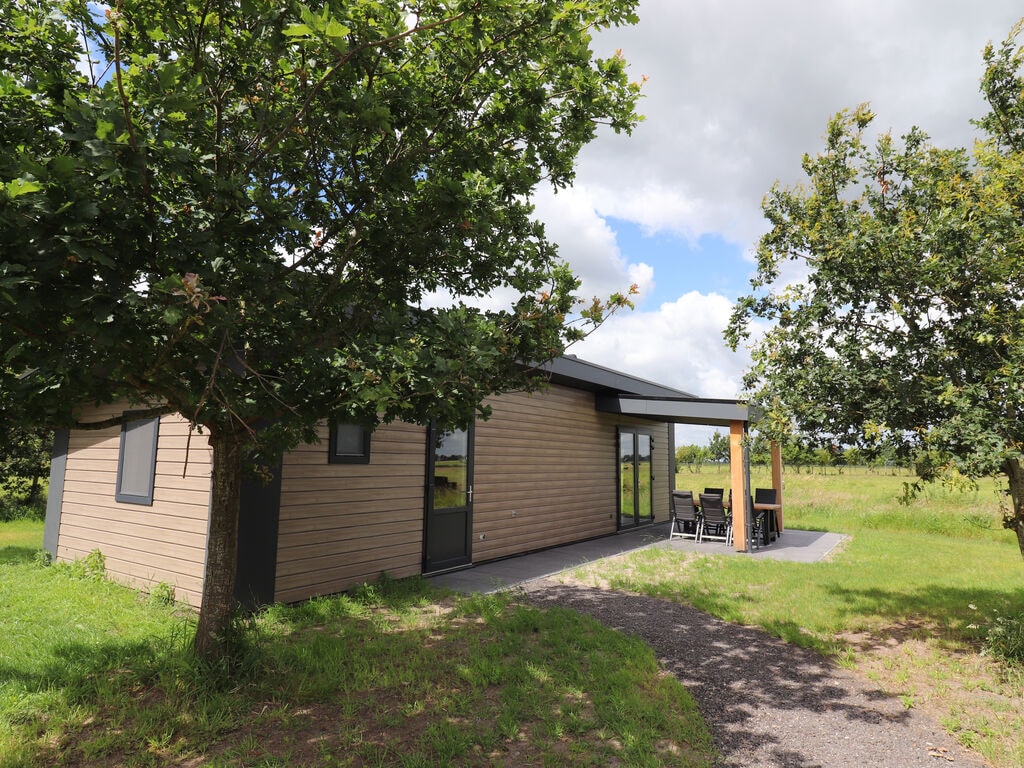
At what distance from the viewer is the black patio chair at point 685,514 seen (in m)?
11.0

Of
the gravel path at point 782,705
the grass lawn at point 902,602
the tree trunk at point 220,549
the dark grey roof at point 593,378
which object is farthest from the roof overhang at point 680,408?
the tree trunk at point 220,549

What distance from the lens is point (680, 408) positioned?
10.4 metres

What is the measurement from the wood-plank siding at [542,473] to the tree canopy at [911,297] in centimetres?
396

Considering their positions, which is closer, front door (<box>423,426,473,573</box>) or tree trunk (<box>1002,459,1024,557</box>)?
tree trunk (<box>1002,459,1024,557</box>)

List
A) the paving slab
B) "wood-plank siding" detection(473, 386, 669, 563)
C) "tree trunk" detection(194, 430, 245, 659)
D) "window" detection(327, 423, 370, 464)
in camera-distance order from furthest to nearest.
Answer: "wood-plank siding" detection(473, 386, 669, 563)
the paving slab
"window" detection(327, 423, 370, 464)
"tree trunk" detection(194, 430, 245, 659)

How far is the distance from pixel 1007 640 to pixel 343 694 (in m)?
5.28

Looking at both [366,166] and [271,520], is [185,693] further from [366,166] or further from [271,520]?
[366,166]

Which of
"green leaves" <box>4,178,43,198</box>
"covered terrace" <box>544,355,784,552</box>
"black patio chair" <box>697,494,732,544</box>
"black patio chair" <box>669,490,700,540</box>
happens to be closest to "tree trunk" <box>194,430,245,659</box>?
"green leaves" <box>4,178,43,198</box>

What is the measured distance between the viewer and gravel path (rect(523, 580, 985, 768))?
10.4ft

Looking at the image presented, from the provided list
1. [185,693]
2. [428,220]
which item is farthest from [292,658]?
[428,220]

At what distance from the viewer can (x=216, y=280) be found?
8.87 feet

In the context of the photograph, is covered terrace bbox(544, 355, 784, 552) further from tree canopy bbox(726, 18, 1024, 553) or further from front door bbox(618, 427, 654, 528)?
tree canopy bbox(726, 18, 1024, 553)

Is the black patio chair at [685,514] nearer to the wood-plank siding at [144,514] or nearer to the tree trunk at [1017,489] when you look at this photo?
the tree trunk at [1017,489]

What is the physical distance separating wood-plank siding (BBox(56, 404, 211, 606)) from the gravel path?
4209 mm
